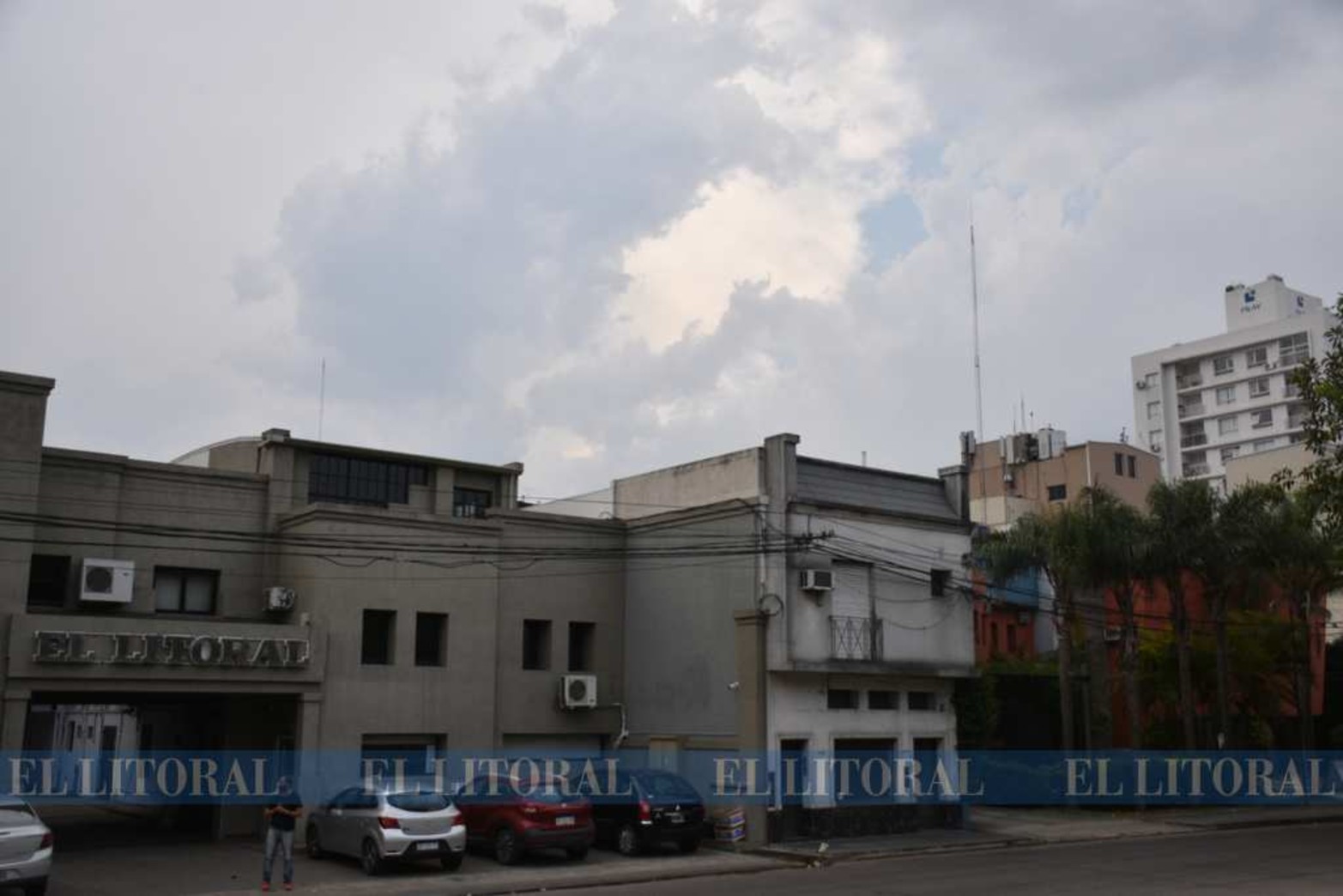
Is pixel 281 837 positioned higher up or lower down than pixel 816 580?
lower down

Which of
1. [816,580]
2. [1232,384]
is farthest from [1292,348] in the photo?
[816,580]

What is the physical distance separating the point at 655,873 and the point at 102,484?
44.7 ft

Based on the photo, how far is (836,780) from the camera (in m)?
28.5

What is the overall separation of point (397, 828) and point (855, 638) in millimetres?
11530

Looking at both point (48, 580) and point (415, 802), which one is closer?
point (415, 802)

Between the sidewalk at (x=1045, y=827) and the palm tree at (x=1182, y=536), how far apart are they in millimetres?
3502

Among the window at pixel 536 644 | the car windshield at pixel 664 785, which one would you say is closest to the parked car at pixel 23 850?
the car windshield at pixel 664 785

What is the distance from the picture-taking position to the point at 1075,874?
2192 cm

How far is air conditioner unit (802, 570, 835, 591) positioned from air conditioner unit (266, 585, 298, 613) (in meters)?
11.0

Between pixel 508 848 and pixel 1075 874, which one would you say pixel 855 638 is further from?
pixel 508 848

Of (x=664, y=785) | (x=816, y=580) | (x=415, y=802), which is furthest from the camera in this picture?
(x=816, y=580)

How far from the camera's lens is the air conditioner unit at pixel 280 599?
26.4 metres

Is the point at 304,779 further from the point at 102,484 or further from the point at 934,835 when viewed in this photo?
the point at 934,835

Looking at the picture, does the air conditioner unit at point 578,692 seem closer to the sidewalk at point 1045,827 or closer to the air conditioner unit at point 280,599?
the sidewalk at point 1045,827
